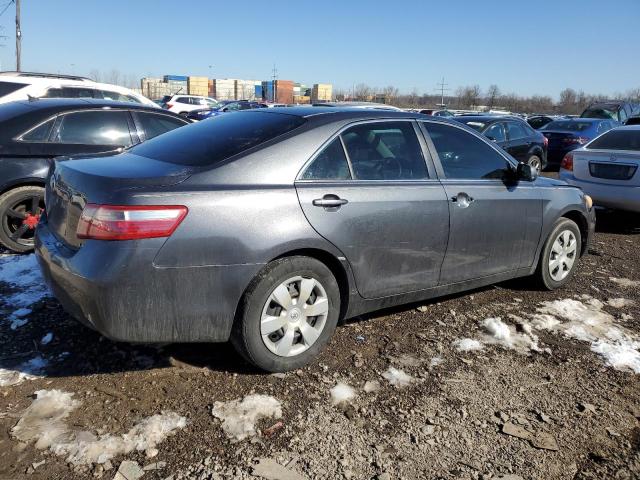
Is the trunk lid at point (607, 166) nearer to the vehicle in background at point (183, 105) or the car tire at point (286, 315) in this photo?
the car tire at point (286, 315)

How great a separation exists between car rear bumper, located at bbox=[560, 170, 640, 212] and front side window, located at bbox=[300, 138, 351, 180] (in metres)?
5.07

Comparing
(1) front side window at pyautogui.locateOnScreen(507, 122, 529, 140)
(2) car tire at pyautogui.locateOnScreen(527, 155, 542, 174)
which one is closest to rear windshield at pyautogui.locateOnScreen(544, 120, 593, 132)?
(2) car tire at pyautogui.locateOnScreen(527, 155, 542, 174)

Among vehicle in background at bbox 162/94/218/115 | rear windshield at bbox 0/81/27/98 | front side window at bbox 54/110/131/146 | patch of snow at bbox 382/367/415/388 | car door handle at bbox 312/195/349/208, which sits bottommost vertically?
patch of snow at bbox 382/367/415/388

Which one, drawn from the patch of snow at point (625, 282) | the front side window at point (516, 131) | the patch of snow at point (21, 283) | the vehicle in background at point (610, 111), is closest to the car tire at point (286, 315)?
the patch of snow at point (21, 283)

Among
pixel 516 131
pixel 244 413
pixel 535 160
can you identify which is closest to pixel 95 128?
pixel 244 413

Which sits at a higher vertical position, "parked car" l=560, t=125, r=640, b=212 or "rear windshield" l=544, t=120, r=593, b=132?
"rear windshield" l=544, t=120, r=593, b=132

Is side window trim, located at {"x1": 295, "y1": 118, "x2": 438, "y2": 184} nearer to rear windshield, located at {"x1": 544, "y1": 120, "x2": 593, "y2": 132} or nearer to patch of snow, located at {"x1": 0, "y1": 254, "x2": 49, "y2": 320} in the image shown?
patch of snow, located at {"x1": 0, "y1": 254, "x2": 49, "y2": 320}

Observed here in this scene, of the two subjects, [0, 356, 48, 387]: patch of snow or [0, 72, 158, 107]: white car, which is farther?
[0, 72, 158, 107]: white car

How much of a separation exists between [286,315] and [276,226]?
554 mm

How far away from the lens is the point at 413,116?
394 centimetres

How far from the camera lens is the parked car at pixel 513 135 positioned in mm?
11219

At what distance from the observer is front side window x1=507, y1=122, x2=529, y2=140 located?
38.3 ft

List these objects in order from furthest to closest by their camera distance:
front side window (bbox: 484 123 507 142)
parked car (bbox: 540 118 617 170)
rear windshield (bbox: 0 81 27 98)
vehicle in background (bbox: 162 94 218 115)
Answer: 1. vehicle in background (bbox: 162 94 218 115)
2. parked car (bbox: 540 118 617 170)
3. front side window (bbox: 484 123 507 142)
4. rear windshield (bbox: 0 81 27 98)

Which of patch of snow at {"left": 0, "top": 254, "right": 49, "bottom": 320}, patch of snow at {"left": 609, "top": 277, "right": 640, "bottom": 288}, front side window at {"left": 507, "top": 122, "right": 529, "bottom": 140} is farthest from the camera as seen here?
front side window at {"left": 507, "top": 122, "right": 529, "bottom": 140}
